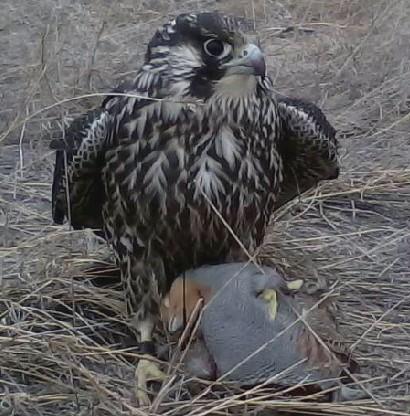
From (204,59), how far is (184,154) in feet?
0.88

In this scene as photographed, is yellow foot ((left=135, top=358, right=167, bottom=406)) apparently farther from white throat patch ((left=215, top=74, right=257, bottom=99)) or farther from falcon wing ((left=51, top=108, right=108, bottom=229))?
white throat patch ((left=215, top=74, right=257, bottom=99))

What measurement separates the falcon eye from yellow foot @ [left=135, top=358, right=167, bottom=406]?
2.73ft

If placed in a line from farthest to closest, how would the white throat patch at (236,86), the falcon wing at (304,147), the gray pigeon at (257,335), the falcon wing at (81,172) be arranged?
the falcon wing at (304,147), the falcon wing at (81,172), the white throat patch at (236,86), the gray pigeon at (257,335)

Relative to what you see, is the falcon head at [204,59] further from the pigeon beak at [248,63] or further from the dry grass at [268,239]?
the dry grass at [268,239]

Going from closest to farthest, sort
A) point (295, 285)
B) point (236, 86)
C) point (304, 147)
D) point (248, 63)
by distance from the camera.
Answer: point (248, 63) < point (236, 86) < point (295, 285) < point (304, 147)


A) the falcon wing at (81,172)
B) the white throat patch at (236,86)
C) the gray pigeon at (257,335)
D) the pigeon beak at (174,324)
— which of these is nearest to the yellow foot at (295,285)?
the gray pigeon at (257,335)

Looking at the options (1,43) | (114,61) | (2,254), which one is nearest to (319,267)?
(2,254)

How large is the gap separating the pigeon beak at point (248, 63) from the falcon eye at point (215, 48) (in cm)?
3

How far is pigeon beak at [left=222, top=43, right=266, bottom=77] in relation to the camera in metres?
3.04

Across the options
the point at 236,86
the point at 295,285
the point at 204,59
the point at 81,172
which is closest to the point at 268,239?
the point at 295,285

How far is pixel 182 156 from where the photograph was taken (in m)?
3.21

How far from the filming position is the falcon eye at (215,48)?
10.1ft

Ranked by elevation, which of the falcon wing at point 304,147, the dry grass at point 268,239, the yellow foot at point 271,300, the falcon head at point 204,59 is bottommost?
the dry grass at point 268,239

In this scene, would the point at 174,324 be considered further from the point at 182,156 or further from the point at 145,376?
the point at 182,156
